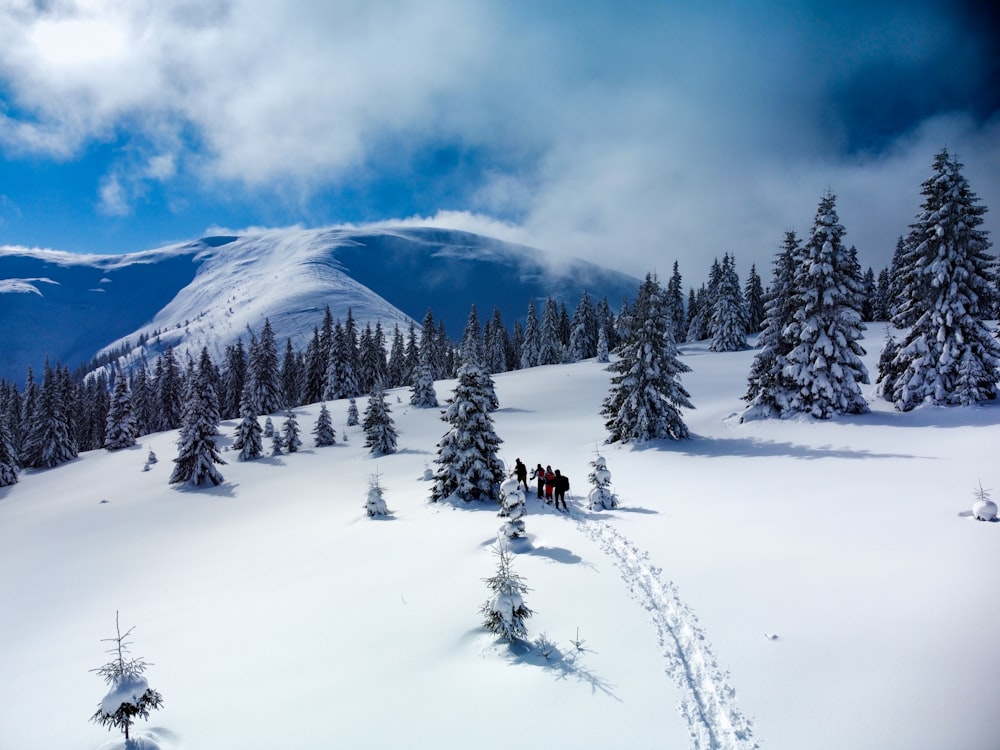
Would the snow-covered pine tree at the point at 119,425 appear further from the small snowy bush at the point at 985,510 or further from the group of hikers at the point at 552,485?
the small snowy bush at the point at 985,510

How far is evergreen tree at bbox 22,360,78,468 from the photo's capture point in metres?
61.7

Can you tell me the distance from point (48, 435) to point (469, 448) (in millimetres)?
68765

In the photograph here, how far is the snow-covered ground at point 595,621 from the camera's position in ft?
21.8

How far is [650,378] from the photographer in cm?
3112

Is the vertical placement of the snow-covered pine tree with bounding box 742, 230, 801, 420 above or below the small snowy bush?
above

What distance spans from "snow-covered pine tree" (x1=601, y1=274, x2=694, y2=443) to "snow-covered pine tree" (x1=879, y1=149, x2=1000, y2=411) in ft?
40.8

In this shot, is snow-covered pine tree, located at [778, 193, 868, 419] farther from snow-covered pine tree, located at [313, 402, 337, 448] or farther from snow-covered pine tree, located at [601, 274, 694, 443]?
snow-covered pine tree, located at [313, 402, 337, 448]

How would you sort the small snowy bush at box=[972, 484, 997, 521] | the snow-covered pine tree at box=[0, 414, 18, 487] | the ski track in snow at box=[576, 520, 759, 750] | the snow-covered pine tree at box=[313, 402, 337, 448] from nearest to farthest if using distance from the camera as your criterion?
1. the ski track in snow at box=[576, 520, 759, 750]
2. the small snowy bush at box=[972, 484, 997, 521]
3. the snow-covered pine tree at box=[313, 402, 337, 448]
4. the snow-covered pine tree at box=[0, 414, 18, 487]

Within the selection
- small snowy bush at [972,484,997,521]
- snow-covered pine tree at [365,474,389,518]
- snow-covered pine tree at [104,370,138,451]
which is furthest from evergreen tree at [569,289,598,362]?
small snowy bush at [972,484,997,521]

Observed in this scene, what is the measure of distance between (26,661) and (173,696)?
7593 mm

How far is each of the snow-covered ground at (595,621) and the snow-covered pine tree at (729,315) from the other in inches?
1990

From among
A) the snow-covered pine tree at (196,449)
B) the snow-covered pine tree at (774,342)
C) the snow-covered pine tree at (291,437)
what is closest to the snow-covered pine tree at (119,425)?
the snow-covered pine tree at (196,449)

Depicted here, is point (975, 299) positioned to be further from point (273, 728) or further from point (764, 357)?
point (273, 728)

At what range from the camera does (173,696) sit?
8.72 m
